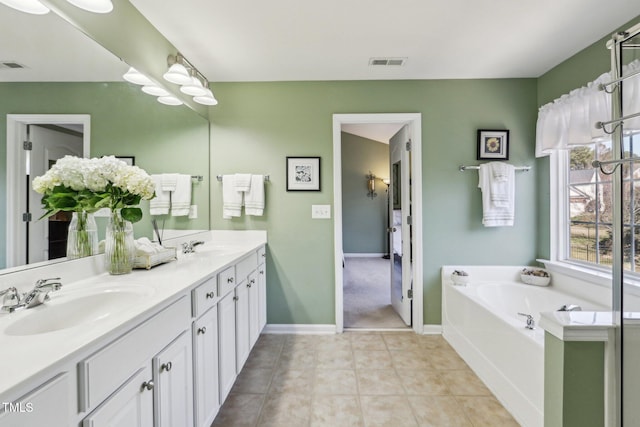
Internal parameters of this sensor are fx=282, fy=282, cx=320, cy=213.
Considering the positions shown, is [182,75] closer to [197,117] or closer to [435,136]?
[197,117]

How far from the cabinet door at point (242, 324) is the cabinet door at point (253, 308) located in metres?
0.07

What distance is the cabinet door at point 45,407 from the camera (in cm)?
54

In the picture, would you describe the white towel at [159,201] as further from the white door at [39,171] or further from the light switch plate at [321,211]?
the light switch plate at [321,211]

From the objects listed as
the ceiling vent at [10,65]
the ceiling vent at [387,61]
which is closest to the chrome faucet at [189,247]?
the ceiling vent at [10,65]

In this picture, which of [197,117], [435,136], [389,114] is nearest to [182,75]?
[197,117]

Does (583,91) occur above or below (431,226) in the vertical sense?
above

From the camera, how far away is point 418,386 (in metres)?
1.89

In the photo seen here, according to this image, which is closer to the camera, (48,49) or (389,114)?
(48,49)

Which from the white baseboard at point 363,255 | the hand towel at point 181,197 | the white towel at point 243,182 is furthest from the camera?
the white baseboard at point 363,255

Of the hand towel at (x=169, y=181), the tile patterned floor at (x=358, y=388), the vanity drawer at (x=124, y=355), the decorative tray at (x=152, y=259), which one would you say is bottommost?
the tile patterned floor at (x=358, y=388)

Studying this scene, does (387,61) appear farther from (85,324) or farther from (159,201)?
(85,324)

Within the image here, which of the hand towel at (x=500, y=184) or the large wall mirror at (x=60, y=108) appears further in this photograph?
the hand towel at (x=500, y=184)

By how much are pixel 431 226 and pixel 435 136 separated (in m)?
0.84

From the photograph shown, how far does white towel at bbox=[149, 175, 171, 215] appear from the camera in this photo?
6.27 feet
